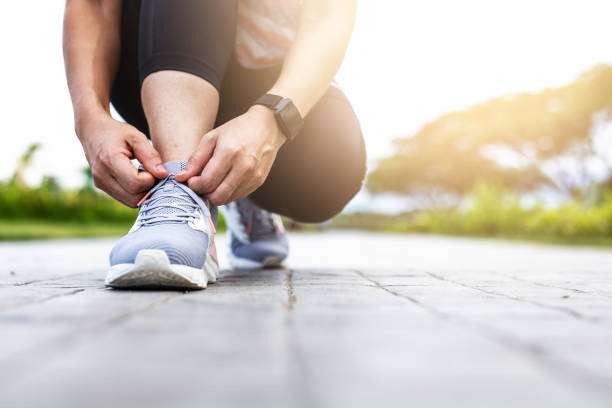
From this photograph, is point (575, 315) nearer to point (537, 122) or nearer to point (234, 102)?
point (234, 102)

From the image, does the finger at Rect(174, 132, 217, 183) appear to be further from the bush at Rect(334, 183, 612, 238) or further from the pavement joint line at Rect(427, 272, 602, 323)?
the bush at Rect(334, 183, 612, 238)

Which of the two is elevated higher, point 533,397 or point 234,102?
point 234,102

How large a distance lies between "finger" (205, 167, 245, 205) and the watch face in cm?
22

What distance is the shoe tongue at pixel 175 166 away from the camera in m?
1.36

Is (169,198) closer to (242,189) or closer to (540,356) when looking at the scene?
(242,189)

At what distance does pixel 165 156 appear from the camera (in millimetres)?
1385

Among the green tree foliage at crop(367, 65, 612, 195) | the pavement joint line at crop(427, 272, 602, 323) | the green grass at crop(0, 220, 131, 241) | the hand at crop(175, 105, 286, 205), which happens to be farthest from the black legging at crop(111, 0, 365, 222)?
the green tree foliage at crop(367, 65, 612, 195)

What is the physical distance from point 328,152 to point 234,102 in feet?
1.33

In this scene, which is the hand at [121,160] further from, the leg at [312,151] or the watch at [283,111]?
the leg at [312,151]

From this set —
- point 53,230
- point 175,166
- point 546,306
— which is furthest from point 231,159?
point 53,230

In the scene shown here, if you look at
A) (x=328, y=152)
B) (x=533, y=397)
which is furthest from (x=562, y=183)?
(x=533, y=397)

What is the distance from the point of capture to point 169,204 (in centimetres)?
132

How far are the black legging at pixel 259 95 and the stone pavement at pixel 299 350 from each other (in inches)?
30.8

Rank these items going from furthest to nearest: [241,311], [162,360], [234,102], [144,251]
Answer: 1. [234,102]
2. [144,251]
3. [241,311]
4. [162,360]
